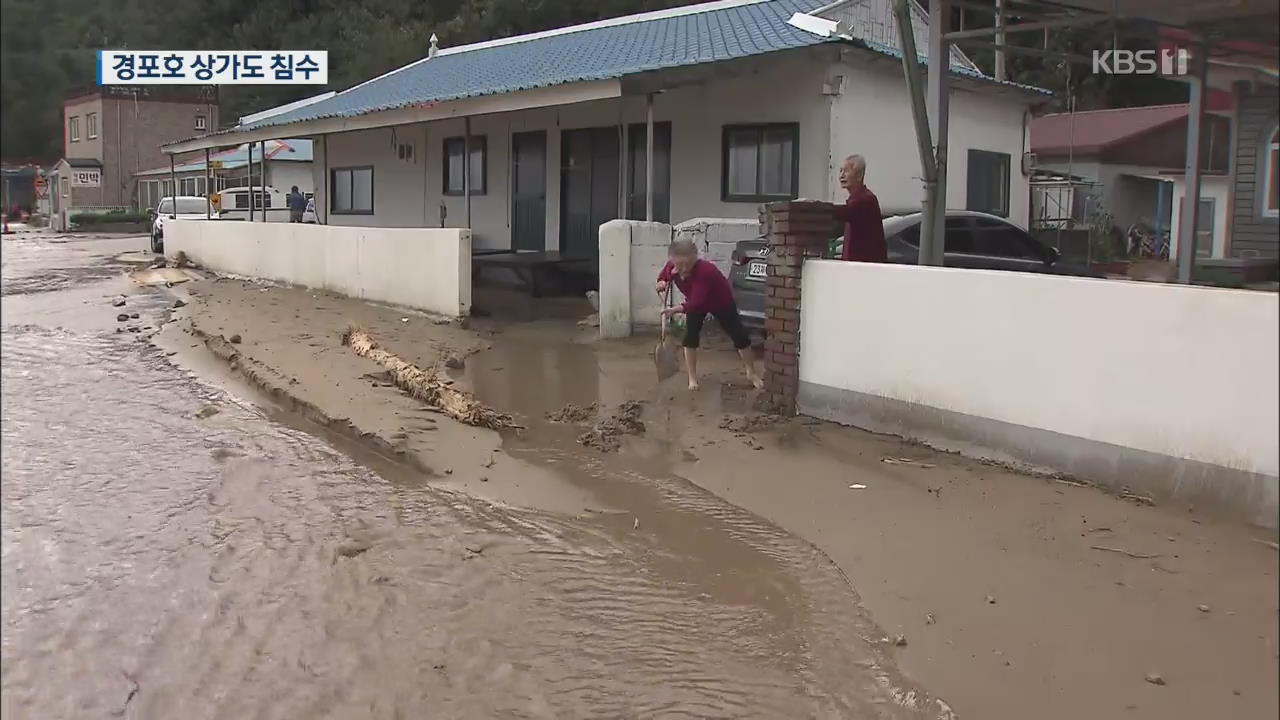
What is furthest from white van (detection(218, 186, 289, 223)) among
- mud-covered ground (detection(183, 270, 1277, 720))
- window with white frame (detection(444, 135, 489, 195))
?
mud-covered ground (detection(183, 270, 1277, 720))

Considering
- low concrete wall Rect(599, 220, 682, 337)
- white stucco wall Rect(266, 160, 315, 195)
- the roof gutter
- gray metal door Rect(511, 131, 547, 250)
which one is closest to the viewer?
low concrete wall Rect(599, 220, 682, 337)

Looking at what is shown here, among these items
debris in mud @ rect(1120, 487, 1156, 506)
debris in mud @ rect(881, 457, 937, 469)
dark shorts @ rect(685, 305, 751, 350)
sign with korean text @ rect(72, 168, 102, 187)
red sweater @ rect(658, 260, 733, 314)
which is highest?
sign with korean text @ rect(72, 168, 102, 187)

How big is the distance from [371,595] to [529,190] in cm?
1428

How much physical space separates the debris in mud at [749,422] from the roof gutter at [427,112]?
531 cm

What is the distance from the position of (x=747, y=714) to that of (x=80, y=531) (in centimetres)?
341

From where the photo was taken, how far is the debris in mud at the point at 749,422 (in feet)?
25.7

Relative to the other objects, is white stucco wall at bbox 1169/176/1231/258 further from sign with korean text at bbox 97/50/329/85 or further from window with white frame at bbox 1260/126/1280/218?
sign with korean text at bbox 97/50/329/85

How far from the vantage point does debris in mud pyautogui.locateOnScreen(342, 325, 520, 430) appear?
320 inches

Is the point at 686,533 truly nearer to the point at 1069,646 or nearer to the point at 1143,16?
the point at 1069,646

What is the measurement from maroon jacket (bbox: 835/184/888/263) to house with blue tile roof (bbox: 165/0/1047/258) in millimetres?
4503

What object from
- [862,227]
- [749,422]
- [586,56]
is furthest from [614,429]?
[586,56]

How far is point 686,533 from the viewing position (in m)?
5.88

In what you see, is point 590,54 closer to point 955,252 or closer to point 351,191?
point 351,191

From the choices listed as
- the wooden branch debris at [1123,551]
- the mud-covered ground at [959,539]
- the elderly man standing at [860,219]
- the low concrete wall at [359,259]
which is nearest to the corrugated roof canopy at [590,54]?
the low concrete wall at [359,259]
